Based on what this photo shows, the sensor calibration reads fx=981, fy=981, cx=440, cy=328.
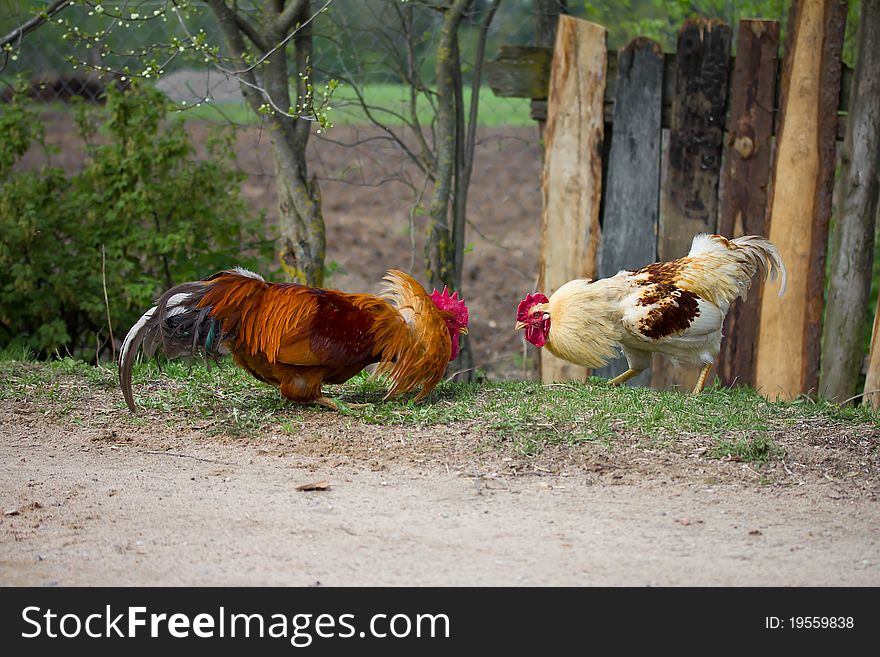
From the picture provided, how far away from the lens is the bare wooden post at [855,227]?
261 inches

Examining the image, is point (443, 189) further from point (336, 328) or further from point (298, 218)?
point (336, 328)

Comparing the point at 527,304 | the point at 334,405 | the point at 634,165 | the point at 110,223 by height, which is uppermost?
the point at 634,165

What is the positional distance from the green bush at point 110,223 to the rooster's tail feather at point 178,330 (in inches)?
93.7

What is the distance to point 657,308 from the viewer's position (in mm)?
6125

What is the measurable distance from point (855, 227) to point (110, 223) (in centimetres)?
576

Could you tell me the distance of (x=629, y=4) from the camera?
999 cm

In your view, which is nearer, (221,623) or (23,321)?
(221,623)

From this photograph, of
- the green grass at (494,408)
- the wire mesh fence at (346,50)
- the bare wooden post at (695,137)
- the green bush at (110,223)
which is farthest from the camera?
the wire mesh fence at (346,50)

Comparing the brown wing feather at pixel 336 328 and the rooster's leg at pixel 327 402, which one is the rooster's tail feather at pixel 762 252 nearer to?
the brown wing feather at pixel 336 328

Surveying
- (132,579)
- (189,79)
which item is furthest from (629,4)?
(132,579)

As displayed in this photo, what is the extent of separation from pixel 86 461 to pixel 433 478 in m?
1.85

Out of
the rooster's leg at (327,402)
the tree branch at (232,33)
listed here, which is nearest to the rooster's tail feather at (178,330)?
the rooster's leg at (327,402)

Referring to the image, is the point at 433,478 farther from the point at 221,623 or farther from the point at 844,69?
the point at 844,69

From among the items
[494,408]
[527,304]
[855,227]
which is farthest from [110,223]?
[855,227]
